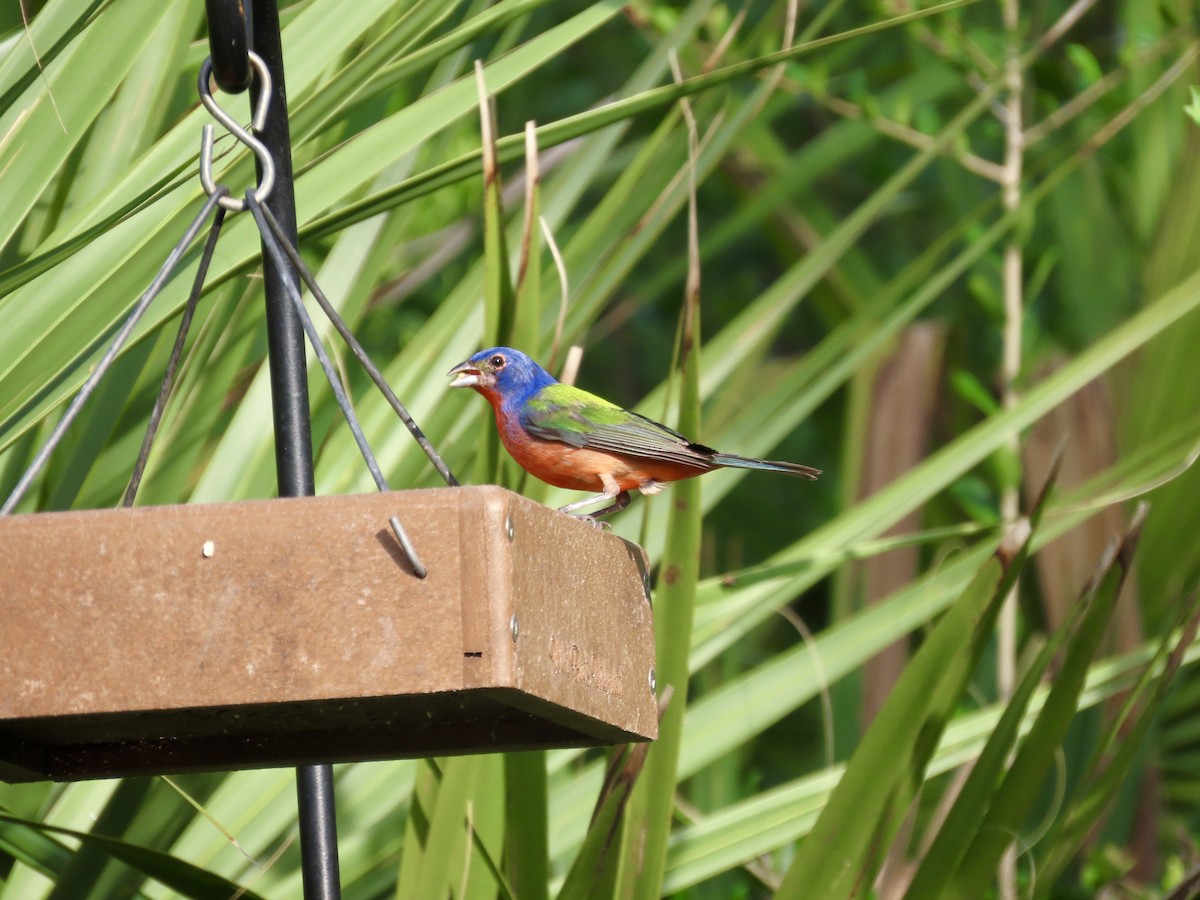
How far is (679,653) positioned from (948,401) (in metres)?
3.86

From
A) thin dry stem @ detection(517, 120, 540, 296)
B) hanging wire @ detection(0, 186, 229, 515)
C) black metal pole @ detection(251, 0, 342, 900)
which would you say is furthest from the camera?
thin dry stem @ detection(517, 120, 540, 296)

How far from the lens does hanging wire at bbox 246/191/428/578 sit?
2.07m

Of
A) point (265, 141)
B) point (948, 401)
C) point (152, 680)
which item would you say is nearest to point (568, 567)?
point (152, 680)

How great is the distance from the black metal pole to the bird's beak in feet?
2.74

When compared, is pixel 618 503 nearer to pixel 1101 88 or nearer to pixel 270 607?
pixel 270 607

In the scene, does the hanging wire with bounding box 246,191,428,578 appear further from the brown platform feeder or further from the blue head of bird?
the blue head of bird

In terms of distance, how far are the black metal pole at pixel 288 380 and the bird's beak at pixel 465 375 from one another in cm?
83

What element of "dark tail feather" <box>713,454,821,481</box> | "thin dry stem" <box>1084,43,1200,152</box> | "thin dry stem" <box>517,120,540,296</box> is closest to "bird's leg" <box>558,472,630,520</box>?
"dark tail feather" <box>713,454,821,481</box>

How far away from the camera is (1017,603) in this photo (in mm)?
5188

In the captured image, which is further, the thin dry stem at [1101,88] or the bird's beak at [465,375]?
the thin dry stem at [1101,88]

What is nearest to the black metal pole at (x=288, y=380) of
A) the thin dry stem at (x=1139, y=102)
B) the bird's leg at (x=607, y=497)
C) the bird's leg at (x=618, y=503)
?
the bird's leg at (x=607, y=497)

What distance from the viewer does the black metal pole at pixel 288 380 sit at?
2.48 m

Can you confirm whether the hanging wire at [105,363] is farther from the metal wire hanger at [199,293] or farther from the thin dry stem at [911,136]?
the thin dry stem at [911,136]

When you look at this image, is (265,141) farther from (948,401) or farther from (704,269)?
(704,269)
